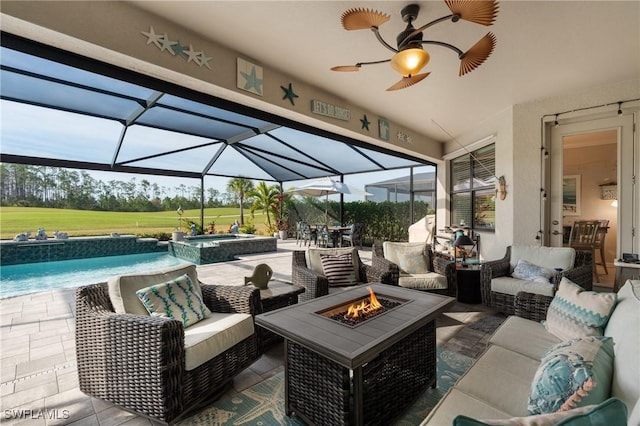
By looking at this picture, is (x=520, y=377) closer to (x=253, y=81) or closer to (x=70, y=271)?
(x=253, y=81)

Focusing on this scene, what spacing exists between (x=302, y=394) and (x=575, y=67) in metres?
4.69

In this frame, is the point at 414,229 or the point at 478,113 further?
the point at 414,229

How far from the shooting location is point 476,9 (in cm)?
178

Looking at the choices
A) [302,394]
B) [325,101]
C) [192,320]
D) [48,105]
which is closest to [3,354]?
[192,320]

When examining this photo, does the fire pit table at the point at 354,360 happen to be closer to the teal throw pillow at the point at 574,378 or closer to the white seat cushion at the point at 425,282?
the teal throw pillow at the point at 574,378

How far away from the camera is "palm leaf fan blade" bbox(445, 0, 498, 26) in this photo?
1721 mm

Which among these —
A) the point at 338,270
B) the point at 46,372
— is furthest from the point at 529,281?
the point at 46,372

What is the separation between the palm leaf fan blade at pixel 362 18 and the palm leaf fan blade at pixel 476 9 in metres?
0.42

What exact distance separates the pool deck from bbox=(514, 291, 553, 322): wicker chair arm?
2.43 m

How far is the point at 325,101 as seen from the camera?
4016 millimetres

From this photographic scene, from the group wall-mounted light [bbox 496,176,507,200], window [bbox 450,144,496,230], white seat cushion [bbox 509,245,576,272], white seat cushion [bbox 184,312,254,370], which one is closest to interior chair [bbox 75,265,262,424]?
white seat cushion [bbox 184,312,254,370]

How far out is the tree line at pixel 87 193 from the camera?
831 cm

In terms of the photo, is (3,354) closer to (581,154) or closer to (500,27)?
(500,27)

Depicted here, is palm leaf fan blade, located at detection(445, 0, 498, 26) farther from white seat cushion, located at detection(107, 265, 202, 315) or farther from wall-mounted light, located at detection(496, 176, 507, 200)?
wall-mounted light, located at detection(496, 176, 507, 200)
